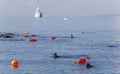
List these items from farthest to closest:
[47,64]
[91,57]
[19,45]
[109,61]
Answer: [19,45] < [91,57] < [109,61] < [47,64]

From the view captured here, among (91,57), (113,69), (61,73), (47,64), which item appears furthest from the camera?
(91,57)

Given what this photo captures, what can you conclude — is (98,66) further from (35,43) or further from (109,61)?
(35,43)

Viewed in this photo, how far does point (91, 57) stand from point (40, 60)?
14.5m

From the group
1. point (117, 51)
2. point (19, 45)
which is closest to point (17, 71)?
point (117, 51)

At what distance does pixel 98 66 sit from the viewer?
86625 mm

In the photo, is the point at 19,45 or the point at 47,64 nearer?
the point at 47,64

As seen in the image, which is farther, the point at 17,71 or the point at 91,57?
the point at 91,57

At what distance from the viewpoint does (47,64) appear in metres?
89.8

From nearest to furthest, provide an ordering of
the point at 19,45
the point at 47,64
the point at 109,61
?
1. the point at 47,64
2. the point at 109,61
3. the point at 19,45

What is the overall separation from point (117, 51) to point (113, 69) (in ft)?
114

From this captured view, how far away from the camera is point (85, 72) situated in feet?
259

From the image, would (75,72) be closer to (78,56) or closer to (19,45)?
(78,56)

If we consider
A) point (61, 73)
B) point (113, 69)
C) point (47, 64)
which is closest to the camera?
point (61, 73)

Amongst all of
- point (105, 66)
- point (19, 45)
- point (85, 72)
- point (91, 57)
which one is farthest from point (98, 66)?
point (19, 45)
